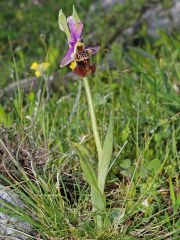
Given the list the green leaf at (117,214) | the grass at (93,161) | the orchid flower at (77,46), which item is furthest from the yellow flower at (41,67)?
the green leaf at (117,214)

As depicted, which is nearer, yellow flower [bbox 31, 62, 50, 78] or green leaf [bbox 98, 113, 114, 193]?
green leaf [bbox 98, 113, 114, 193]

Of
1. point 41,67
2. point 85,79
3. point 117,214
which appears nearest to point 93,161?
point 117,214

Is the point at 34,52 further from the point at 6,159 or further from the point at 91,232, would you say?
the point at 91,232

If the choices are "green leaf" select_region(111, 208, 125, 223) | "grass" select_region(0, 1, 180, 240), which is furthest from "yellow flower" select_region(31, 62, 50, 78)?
"green leaf" select_region(111, 208, 125, 223)

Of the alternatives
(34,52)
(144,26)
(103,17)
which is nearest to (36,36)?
(34,52)

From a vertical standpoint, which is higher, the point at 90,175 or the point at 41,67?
the point at 41,67

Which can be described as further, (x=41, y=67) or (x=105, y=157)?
(x=41, y=67)

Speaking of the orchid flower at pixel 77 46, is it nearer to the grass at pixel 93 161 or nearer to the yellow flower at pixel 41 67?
the grass at pixel 93 161

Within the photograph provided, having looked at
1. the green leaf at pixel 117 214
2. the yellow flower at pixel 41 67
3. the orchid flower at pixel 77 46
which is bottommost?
the green leaf at pixel 117 214

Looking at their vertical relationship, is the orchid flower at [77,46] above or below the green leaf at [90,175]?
above

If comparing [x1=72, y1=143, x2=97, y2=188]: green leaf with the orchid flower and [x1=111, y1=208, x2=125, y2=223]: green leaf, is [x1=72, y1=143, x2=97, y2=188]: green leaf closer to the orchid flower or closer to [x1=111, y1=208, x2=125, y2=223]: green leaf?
[x1=111, y1=208, x2=125, y2=223]: green leaf

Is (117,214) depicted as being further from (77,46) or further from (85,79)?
(77,46)
